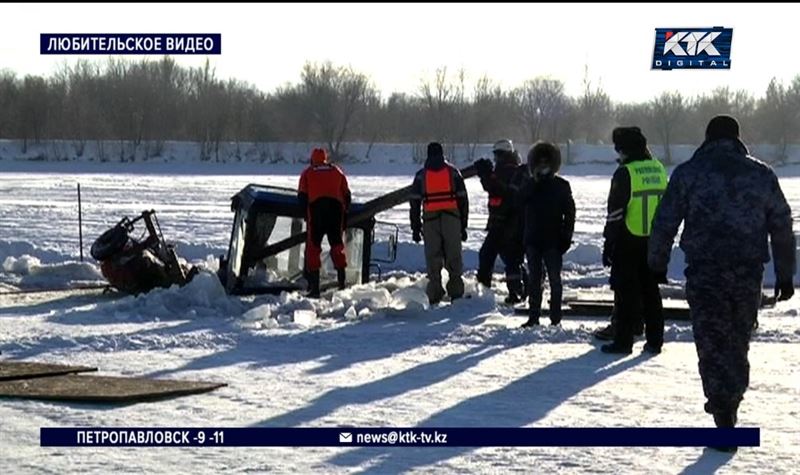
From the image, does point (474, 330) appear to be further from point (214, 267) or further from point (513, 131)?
point (513, 131)

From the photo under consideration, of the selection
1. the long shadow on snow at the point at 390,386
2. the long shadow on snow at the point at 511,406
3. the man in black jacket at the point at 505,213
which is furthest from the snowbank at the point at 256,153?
the long shadow on snow at the point at 511,406

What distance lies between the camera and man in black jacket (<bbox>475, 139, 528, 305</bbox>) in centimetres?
1446

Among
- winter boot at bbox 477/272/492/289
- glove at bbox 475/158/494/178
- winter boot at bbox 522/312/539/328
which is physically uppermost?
glove at bbox 475/158/494/178

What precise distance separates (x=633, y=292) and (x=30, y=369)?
487 centimetres

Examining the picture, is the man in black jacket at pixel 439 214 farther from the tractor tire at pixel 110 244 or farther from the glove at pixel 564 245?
the tractor tire at pixel 110 244

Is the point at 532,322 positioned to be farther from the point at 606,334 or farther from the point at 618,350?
the point at 618,350

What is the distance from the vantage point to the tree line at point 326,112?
200 feet

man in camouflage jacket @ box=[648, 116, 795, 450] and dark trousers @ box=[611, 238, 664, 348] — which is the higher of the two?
man in camouflage jacket @ box=[648, 116, 795, 450]

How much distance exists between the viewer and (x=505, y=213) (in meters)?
14.6

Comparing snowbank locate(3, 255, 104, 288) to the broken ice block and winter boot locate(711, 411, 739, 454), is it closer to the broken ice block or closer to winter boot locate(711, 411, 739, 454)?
the broken ice block

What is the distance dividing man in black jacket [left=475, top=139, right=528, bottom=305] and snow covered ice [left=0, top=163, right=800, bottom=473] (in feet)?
1.43

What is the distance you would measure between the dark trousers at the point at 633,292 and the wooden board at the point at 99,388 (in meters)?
3.50

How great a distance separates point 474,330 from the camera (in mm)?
12188

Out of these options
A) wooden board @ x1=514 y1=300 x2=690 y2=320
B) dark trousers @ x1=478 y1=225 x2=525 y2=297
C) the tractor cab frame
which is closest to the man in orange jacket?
the tractor cab frame
